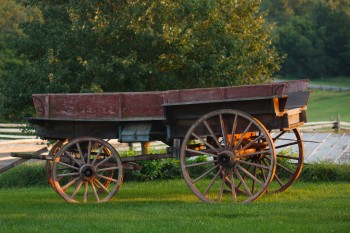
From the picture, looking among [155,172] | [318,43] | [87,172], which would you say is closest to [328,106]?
[318,43]

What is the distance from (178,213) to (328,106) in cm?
6094

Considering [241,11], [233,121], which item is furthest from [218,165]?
[241,11]

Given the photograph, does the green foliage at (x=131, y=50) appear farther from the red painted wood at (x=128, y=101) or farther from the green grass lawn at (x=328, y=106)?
the green grass lawn at (x=328, y=106)

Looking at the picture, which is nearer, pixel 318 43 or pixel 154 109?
pixel 154 109

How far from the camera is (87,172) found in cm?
1488

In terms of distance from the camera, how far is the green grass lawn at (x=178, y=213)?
11.8 meters

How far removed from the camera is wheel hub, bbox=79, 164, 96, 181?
48.7 feet

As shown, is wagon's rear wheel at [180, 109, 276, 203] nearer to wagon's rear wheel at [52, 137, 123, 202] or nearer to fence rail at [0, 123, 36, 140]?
wagon's rear wheel at [52, 137, 123, 202]

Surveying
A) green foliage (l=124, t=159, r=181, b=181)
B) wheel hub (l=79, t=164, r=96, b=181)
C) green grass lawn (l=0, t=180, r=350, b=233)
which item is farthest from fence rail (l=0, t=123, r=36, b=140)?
wheel hub (l=79, t=164, r=96, b=181)

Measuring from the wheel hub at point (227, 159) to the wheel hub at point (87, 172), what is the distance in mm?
2290

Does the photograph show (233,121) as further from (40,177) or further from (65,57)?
(65,57)

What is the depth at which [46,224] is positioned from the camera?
12.5m

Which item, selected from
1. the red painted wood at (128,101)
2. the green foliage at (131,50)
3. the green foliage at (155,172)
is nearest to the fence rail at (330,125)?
the green foliage at (131,50)

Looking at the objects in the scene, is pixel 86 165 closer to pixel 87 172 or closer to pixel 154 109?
pixel 87 172
